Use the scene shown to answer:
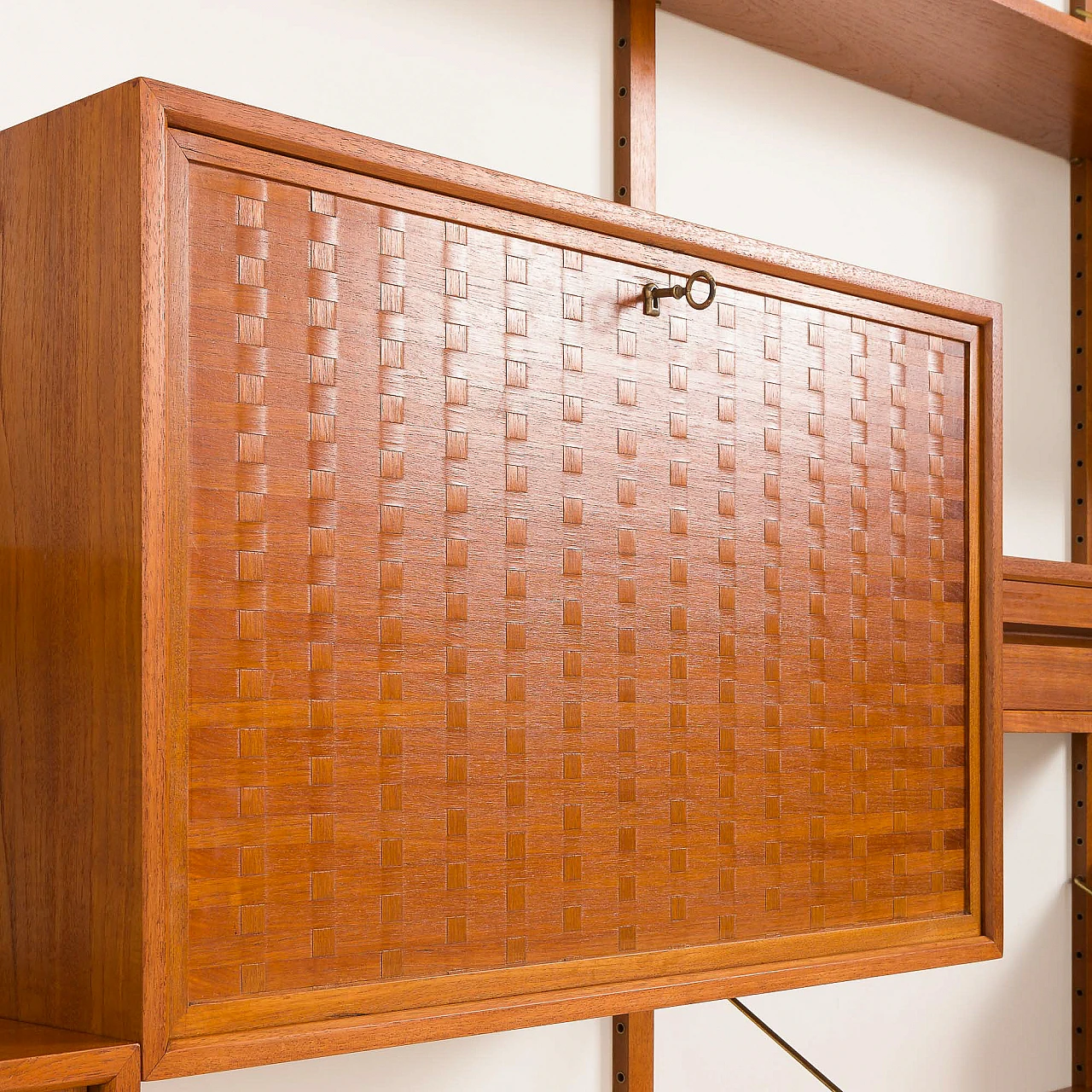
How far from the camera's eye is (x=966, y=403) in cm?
118

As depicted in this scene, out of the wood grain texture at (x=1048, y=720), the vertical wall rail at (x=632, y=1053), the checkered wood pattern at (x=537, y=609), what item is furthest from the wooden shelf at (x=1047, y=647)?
the vertical wall rail at (x=632, y=1053)

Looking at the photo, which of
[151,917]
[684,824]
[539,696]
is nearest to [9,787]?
[151,917]

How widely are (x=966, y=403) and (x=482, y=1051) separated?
2.35ft

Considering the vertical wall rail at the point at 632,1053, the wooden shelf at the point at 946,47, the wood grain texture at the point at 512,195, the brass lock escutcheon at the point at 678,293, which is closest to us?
the wood grain texture at the point at 512,195

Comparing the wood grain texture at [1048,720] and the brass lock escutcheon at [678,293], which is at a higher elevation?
the brass lock escutcheon at [678,293]

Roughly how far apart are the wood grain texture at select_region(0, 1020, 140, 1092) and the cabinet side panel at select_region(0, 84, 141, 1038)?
2 cm

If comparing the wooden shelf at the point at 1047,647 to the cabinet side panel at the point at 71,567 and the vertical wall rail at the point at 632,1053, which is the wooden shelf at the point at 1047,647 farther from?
the cabinet side panel at the point at 71,567

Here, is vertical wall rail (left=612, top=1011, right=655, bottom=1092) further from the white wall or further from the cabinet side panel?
the cabinet side panel

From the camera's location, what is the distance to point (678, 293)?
96 cm

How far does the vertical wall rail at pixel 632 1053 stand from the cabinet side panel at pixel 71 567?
719 mm

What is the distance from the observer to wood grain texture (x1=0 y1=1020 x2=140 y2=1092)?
644mm

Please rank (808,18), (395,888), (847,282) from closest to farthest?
(395,888)
(847,282)
(808,18)

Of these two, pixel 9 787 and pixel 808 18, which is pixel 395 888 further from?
pixel 808 18

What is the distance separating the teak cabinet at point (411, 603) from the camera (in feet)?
2.40
